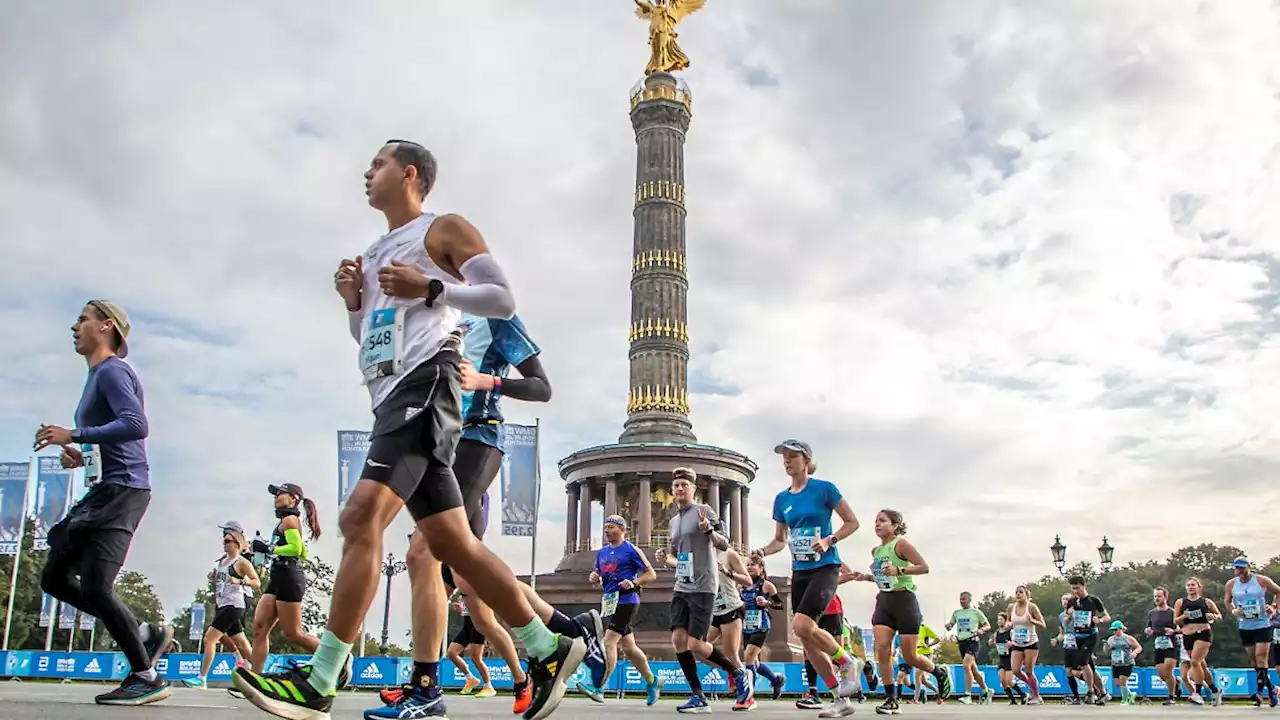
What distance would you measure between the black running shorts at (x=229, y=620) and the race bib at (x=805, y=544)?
6767 mm

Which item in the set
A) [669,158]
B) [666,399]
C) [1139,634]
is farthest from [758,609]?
[1139,634]

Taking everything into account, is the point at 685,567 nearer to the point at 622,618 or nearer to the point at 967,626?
the point at 622,618

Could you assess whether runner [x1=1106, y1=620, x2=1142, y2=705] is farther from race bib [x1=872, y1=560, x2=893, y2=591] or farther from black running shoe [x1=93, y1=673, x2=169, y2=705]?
black running shoe [x1=93, y1=673, x2=169, y2=705]

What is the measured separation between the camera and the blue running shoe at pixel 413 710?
4922mm

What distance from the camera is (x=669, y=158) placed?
48156mm

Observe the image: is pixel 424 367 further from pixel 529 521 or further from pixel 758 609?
pixel 529 521

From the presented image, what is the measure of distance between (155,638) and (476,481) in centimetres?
278

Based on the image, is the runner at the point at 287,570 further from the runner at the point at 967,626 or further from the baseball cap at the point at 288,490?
the runner at the point at 967,626

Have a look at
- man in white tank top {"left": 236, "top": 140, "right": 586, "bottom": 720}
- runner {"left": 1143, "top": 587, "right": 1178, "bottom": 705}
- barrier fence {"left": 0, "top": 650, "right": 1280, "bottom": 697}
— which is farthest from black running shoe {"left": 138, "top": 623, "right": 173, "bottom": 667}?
runner {"left": 1143, "top": 587, "right": 1178, "bottom": 705}

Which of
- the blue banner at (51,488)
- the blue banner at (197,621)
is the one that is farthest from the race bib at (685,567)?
the blue banner at (197,621)

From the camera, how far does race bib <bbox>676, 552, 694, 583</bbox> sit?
34.7ft

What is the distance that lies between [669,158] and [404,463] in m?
44.9

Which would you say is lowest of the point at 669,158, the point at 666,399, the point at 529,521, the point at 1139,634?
the point at 1139,634

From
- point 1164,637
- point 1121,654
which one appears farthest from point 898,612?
point 1121,654
